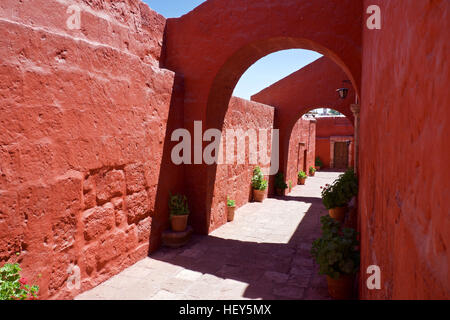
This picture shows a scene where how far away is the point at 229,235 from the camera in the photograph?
555 centimetres

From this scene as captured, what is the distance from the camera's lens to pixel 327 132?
20531 millimetres

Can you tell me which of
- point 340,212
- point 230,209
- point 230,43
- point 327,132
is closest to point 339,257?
point 340,212

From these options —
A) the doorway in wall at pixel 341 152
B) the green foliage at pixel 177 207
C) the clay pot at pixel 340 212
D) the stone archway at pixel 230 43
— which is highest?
the stone archway at pixel 230 43

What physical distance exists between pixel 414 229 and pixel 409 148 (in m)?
0.25

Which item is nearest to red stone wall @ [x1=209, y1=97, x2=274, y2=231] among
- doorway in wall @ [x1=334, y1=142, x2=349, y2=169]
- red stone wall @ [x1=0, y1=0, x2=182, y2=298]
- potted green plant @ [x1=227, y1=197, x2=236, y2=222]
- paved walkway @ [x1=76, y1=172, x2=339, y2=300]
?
potted green plant @ [x1=227, y1=197, x2=236, y2=222]

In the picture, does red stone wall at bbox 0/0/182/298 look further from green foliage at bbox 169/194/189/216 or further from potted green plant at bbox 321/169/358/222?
potted green plant at bbox 321/169/358/222

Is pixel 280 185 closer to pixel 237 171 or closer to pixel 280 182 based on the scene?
pixel 280 182

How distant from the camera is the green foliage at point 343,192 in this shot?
598 centimetres

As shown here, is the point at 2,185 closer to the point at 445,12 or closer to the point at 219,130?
the point at 445,12

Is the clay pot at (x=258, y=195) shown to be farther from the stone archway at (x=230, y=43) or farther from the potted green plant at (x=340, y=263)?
the potted green plant at (x=340, y=263)

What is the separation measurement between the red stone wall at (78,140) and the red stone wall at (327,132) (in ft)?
57.4

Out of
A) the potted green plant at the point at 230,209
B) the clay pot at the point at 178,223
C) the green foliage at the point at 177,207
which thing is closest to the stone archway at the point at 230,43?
the green foliage at the point at 177,207
